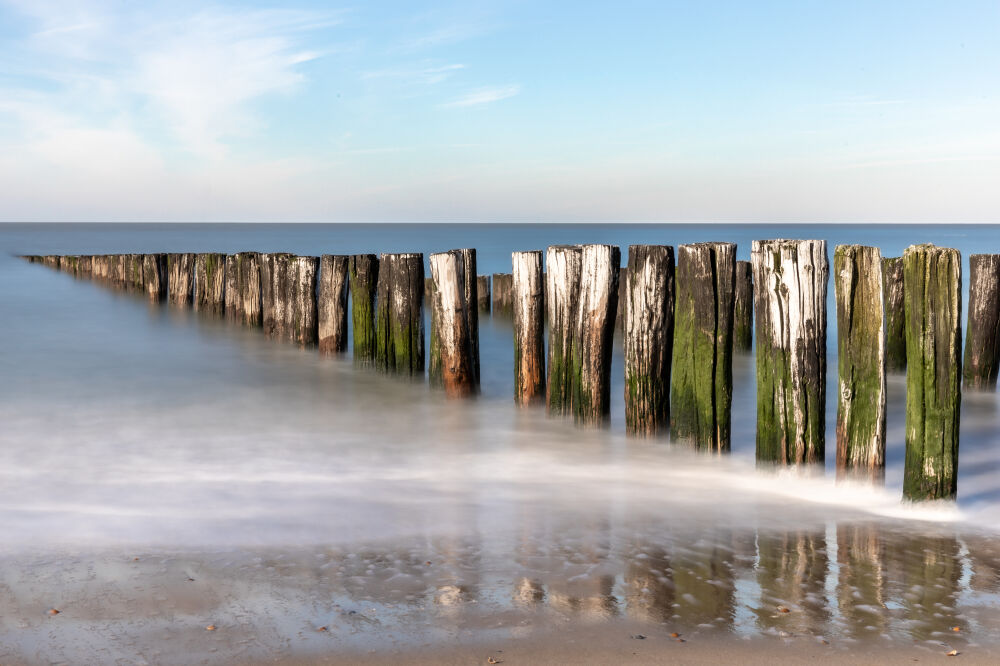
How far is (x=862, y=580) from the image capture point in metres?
3.21

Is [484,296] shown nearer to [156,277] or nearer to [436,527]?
[156,277]

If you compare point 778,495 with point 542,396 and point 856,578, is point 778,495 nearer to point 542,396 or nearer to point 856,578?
point 856,578

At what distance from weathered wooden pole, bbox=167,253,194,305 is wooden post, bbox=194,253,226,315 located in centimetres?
106

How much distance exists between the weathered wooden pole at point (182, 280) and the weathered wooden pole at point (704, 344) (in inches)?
397

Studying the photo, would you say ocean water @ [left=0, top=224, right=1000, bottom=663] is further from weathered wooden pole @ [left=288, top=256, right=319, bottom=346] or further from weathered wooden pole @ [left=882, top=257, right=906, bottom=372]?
weathered wooden pole @ [left=288, top=256, right=319, bottom=346]

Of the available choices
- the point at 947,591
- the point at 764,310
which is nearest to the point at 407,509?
the point at 764,310

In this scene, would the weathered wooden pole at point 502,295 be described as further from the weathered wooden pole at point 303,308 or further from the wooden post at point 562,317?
the wooden post at point 562,317

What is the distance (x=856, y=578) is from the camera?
127 inches

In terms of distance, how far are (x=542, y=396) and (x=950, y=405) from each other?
9.03ft

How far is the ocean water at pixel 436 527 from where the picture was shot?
2869 mm

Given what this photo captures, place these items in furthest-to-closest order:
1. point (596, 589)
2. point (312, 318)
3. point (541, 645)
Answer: point (312, 318) < point (596, 589) < point (541, 645)

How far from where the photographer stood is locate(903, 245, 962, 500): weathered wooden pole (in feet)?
12.4

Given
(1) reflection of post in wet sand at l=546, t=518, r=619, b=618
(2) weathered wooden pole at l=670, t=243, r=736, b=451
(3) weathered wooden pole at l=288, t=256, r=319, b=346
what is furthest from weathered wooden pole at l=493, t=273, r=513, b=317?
(1) reflection of post in wet sand at l=546, t=518, r=619, b=618

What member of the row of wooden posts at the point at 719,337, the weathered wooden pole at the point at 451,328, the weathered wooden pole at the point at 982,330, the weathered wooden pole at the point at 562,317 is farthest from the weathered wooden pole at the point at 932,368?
the weathered wooden pole at the point at 982,330
